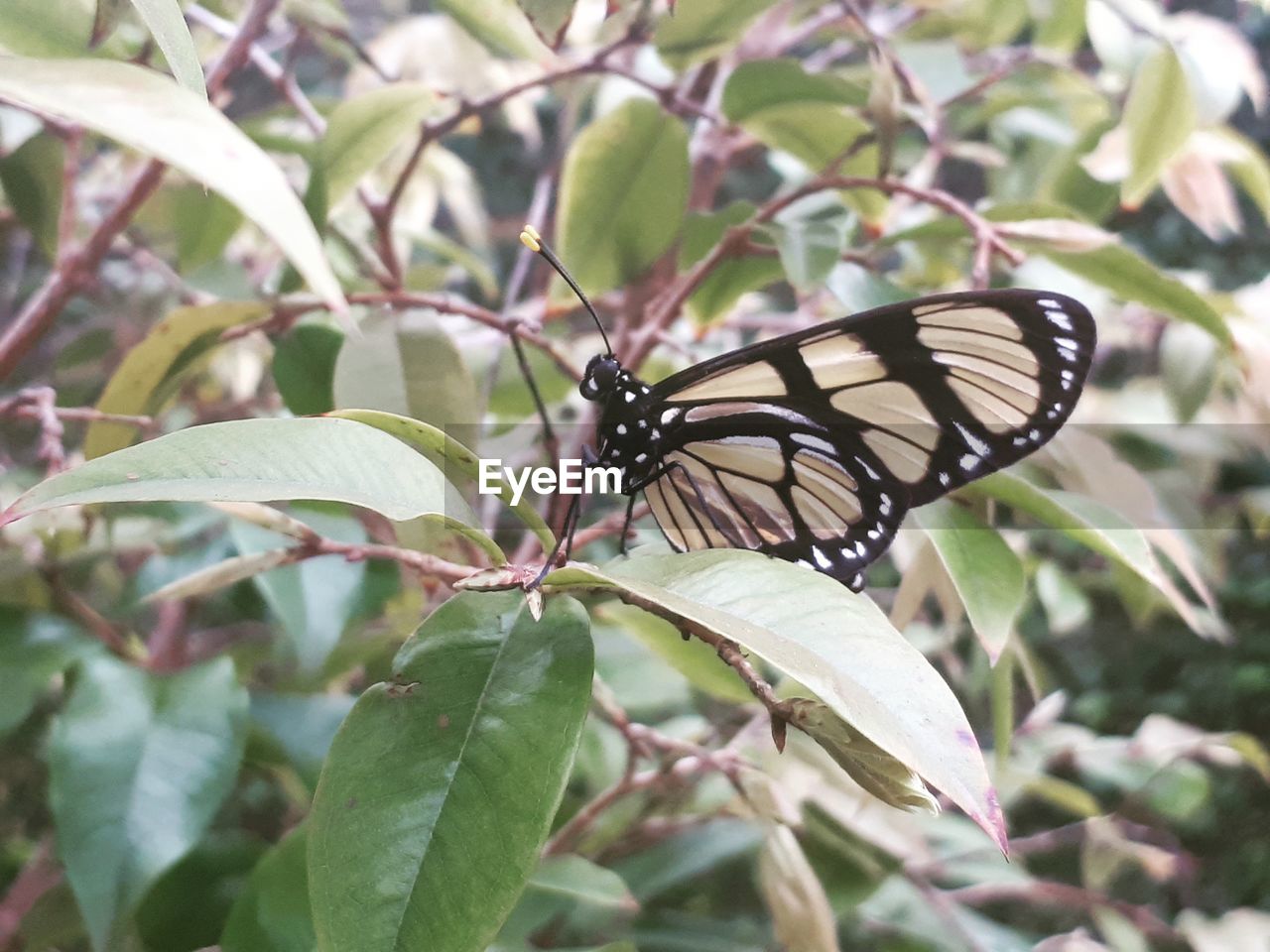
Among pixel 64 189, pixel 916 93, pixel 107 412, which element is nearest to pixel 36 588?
pixel 107 412

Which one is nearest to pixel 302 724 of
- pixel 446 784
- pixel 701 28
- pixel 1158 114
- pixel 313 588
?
pixel 313 588

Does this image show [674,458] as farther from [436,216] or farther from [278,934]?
[436,216]

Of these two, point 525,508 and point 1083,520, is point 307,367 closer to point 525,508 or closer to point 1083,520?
point 525,508

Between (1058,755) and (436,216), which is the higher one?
(436,216)

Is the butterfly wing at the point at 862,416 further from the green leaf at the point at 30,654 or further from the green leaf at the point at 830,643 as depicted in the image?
the green leaf at the point at 30,654

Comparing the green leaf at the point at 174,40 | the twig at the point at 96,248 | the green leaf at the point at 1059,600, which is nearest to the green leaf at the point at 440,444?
the green leaf at the point at 174,40
